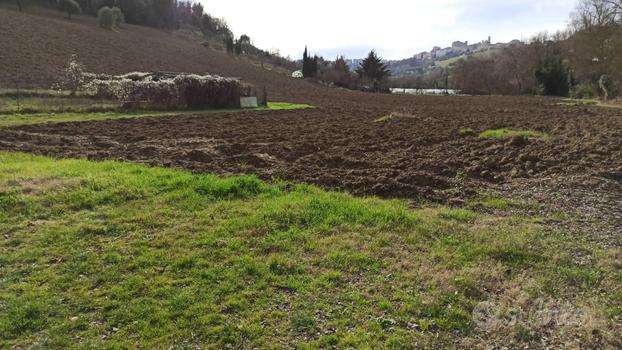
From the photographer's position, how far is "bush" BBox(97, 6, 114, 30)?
2336 inches

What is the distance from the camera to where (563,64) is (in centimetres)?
5619

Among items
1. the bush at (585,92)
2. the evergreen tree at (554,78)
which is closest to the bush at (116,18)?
the evergreen tree at (554,78)

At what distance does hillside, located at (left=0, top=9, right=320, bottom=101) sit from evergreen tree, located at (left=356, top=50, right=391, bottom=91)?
19390mm

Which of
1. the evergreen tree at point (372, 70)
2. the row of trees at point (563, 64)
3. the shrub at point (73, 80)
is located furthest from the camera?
the evergreen tree at point (372, 70)

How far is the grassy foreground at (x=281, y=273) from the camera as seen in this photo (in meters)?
3.66

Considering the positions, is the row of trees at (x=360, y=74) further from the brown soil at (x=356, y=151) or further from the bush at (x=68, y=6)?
the brown soil at (x=356, y=151)

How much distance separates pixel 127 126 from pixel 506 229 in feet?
48.7

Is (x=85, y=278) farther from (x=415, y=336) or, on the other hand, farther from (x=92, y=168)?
(x=92, y=168)

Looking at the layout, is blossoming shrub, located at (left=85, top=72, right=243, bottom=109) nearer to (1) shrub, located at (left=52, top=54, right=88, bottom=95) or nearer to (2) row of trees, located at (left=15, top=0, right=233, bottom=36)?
(1) shrub, located at (left=52, top=54, right=88, bottom=95)

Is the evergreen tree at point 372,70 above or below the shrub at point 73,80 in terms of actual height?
above

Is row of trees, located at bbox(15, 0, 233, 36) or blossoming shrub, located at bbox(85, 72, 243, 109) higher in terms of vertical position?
row of trees, located at bbox(15, 0, 233, 36)

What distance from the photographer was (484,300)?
166 inches

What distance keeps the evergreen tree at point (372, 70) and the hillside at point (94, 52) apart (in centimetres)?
1939

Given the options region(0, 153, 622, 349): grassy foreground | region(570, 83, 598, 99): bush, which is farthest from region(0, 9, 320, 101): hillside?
region(570, 83, 598, 99): bush
